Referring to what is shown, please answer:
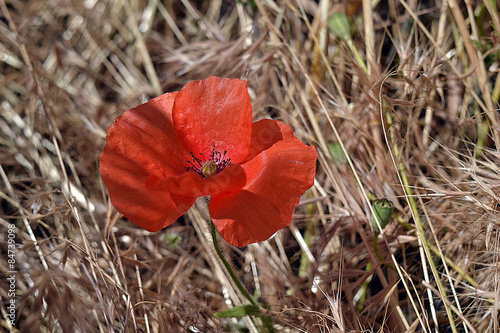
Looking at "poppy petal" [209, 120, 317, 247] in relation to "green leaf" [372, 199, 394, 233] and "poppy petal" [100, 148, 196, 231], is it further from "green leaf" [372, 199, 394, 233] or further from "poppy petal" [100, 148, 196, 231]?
"green leaf" [372, 199, 394, 233]

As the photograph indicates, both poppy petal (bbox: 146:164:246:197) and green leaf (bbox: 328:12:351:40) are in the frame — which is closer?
poppy petal (bbox: 146:164:246:197)

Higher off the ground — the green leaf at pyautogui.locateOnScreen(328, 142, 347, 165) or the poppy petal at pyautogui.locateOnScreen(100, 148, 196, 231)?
the poppy petal at pyautogui.locateOnScreen(100, 148, 196, 231)

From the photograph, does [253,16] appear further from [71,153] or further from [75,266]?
[75,266]

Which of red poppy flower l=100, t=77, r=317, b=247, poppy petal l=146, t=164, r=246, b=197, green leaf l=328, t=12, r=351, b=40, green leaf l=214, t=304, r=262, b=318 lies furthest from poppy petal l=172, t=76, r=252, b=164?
green leaf l=328, t=12, r=351, b=40

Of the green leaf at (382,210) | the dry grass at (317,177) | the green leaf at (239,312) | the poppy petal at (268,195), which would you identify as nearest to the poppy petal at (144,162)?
the poppy petal at (268,195)

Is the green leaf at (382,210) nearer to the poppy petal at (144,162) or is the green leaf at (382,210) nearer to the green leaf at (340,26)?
the poppy petal at (144,162)

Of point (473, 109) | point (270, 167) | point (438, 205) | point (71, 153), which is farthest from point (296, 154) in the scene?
point (71, 153)

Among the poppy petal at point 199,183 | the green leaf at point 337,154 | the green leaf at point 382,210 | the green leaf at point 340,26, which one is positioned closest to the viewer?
the poppy petal at point 199,183
